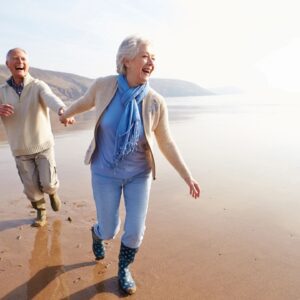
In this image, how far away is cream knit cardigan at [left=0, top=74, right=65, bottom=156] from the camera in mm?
4543

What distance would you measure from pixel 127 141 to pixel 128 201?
0.60m

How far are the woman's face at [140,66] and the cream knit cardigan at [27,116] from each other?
1.63 meters

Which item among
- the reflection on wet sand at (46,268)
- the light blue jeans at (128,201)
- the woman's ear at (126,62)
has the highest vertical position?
the woman's ear at (126,62)

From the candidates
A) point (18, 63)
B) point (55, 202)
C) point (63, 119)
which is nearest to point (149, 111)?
point (63, 119)

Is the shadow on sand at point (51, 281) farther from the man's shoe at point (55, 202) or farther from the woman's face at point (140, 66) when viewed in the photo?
the woman's face at point (140, 66)

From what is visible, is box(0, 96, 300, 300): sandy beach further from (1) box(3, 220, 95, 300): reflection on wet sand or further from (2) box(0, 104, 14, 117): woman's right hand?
(2) box(0, 104, 14, 117): woman's right hand

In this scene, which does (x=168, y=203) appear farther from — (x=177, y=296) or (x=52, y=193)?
(x=177, y=296)

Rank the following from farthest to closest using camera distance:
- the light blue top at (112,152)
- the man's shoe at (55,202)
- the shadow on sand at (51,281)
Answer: the man's shoe at (55,202)
the shadow on sand at (51,281)
the light blue top at (112,152)

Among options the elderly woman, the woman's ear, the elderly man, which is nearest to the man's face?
the elderly man

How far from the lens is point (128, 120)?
124 inches

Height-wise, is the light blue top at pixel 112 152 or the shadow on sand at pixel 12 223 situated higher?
the light blue top at pixel 112 152

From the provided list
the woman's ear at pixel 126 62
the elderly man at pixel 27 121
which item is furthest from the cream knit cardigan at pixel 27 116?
the woman's ear at pixel 126 62

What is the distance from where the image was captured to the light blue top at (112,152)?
3.22 meters

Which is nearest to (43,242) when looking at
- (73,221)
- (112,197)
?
(73,221)
